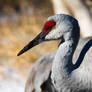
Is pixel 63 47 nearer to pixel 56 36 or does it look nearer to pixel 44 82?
pixel 56 36

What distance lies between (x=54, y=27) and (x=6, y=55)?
2.38m

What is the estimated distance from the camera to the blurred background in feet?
13.5

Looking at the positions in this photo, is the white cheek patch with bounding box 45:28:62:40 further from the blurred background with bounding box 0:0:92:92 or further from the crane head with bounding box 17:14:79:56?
the blurred background with bounding box 0:0:92:92

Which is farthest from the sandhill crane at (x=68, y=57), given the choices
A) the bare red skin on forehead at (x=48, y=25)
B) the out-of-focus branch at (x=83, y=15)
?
the out-of-focus branch at (x=83, y=15)

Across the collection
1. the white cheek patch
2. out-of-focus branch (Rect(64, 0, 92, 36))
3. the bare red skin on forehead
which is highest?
the bare red skin on forehead

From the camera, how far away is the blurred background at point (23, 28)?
4105 mm

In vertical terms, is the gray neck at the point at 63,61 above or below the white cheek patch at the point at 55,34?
below

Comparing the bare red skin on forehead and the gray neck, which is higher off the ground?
the bare red skin on forehead

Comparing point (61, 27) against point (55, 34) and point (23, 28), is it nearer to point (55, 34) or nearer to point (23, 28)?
point (55, 34)

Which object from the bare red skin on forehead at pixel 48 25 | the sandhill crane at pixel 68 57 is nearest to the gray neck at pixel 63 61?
the sandhill crane at pixel 68 57

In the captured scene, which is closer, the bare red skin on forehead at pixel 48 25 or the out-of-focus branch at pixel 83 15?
the bare red skin on forehead at pixel 48 25

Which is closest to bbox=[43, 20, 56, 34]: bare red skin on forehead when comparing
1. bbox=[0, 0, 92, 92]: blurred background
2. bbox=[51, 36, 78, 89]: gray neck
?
bbox=[51, 36, 78, 89]: gray neck

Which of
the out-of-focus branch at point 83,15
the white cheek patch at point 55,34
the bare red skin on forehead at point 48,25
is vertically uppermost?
the bare red skin on forehead at point 48,25

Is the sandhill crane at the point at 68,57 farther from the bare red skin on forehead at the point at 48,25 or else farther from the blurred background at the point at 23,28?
the blurred background at the point at 23,28
